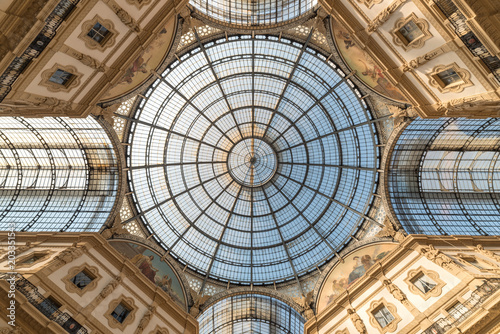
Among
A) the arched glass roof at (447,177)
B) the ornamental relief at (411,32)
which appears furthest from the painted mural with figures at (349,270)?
the ornamental relief at (411,32)

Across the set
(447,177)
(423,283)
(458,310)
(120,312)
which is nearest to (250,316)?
(120,312)

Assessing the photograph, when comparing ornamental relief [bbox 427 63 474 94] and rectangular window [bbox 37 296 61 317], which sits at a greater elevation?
ornamental relief [bbox 427 63 474 94]

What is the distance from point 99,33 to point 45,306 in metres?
13.5

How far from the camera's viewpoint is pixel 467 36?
42.5 feet

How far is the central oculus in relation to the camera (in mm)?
28344

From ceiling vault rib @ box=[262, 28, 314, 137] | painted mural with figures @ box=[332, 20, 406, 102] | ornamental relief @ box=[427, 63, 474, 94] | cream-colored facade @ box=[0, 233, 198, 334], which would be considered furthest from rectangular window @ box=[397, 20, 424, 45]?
cream-colored facade @ box=[0, 233, 198, 334]

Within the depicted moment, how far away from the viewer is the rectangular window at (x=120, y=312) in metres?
17.9

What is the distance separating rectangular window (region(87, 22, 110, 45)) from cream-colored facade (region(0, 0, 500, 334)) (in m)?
0.16

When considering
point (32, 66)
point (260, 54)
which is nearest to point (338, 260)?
point (260, 54)

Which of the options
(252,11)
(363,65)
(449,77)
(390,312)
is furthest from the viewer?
(252,11)

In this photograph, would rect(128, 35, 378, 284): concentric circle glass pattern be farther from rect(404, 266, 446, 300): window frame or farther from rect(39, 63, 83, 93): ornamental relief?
rect(39, 63, 83, 93): ornamental relief

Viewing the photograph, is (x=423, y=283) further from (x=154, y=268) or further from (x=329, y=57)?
(x=154, y=268)

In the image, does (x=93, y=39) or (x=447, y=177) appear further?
(x=447, y=177)

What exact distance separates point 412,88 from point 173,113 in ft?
57.8
